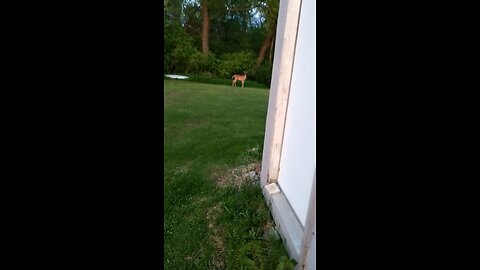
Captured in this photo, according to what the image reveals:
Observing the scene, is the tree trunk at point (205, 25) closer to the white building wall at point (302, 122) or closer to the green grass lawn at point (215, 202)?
the green grass lawn at point (215, 202)

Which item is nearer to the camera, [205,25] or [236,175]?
[236,175]

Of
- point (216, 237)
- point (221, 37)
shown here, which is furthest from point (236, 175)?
point (221, 37)

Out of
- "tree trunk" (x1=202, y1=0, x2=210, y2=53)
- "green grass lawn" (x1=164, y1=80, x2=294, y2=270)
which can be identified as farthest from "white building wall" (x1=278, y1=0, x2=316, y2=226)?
"tree trunk" (x1=202, y1=0, x2=210, y2=53)

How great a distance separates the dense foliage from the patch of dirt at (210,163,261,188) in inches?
521

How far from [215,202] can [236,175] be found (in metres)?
0.73

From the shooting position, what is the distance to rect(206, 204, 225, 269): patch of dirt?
243 cm

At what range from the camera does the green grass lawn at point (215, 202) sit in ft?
8.04

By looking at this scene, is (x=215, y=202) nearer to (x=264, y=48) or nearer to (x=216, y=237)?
(x=216, y=237)

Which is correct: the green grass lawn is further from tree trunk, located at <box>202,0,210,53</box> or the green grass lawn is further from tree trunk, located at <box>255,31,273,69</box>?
tree trunk, located at <box>202,0,210,53</box>

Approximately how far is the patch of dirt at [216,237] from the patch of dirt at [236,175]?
556mm

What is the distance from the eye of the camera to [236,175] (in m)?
3.98
